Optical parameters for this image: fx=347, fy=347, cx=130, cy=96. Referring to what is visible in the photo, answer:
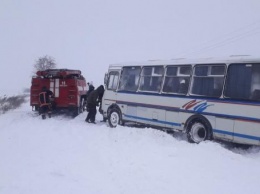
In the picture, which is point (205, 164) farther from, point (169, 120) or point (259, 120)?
point (169, 120)

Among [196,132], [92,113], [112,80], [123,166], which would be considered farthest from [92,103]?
[123,166]

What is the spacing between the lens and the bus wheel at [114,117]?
15.6 metres

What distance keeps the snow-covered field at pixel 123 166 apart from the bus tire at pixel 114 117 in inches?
146

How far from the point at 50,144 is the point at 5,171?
9.62 feet

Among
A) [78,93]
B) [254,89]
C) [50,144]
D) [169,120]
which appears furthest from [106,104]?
[254,89]

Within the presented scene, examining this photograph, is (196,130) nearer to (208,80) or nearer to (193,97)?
(193,97)

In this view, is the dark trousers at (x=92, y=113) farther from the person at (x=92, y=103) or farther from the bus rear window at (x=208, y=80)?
the bus rear window at (x=208, y=80)

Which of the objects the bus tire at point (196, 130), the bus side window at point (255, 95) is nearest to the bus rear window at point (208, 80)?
the bus tire at point (196, 130)

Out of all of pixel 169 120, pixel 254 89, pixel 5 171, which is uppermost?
pixel 254 89

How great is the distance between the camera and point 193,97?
39.0ft

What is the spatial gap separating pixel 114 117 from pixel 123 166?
7.53 m

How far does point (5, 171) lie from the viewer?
8.00m

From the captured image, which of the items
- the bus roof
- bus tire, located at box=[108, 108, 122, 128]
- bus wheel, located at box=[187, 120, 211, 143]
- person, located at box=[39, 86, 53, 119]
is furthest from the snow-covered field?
person, located at box=[39, 86, 53, 119]

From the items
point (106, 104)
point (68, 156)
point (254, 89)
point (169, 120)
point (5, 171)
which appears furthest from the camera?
point (106, 104)
